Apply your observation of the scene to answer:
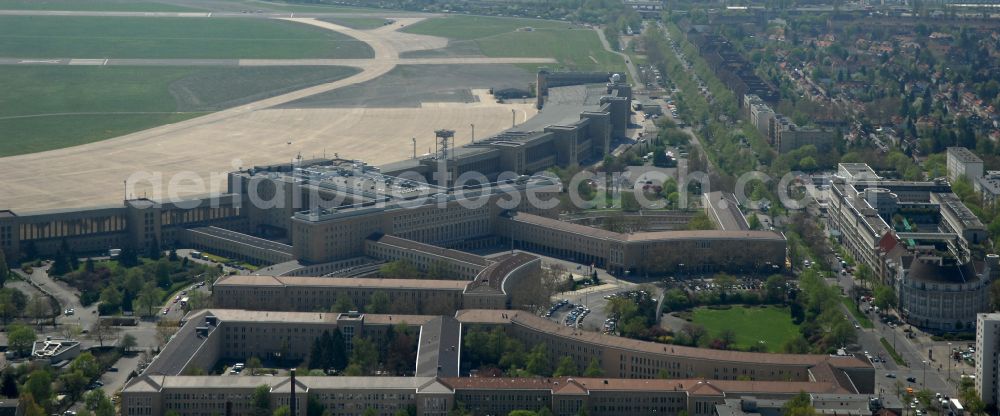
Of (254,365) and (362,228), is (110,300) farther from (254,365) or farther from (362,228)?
(362,228)

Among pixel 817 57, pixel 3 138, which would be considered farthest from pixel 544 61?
pixel 3 138

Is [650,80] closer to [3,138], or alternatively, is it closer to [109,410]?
[3,138]

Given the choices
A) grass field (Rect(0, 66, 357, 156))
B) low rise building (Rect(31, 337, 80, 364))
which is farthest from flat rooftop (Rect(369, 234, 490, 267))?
grass field (Rect(0, 66, 357, 156))

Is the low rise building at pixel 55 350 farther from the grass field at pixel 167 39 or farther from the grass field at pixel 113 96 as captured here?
the grass field at pixel 167 39

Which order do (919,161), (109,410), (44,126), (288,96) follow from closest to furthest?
(109,410) < (919,161) < (44,126) < (288,96)

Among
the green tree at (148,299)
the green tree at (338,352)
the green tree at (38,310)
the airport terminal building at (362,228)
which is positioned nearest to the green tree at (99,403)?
the green tree at (338,352)

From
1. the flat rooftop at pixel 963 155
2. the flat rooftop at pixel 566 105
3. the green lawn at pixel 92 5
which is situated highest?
the green lawn at pixel 92 5
